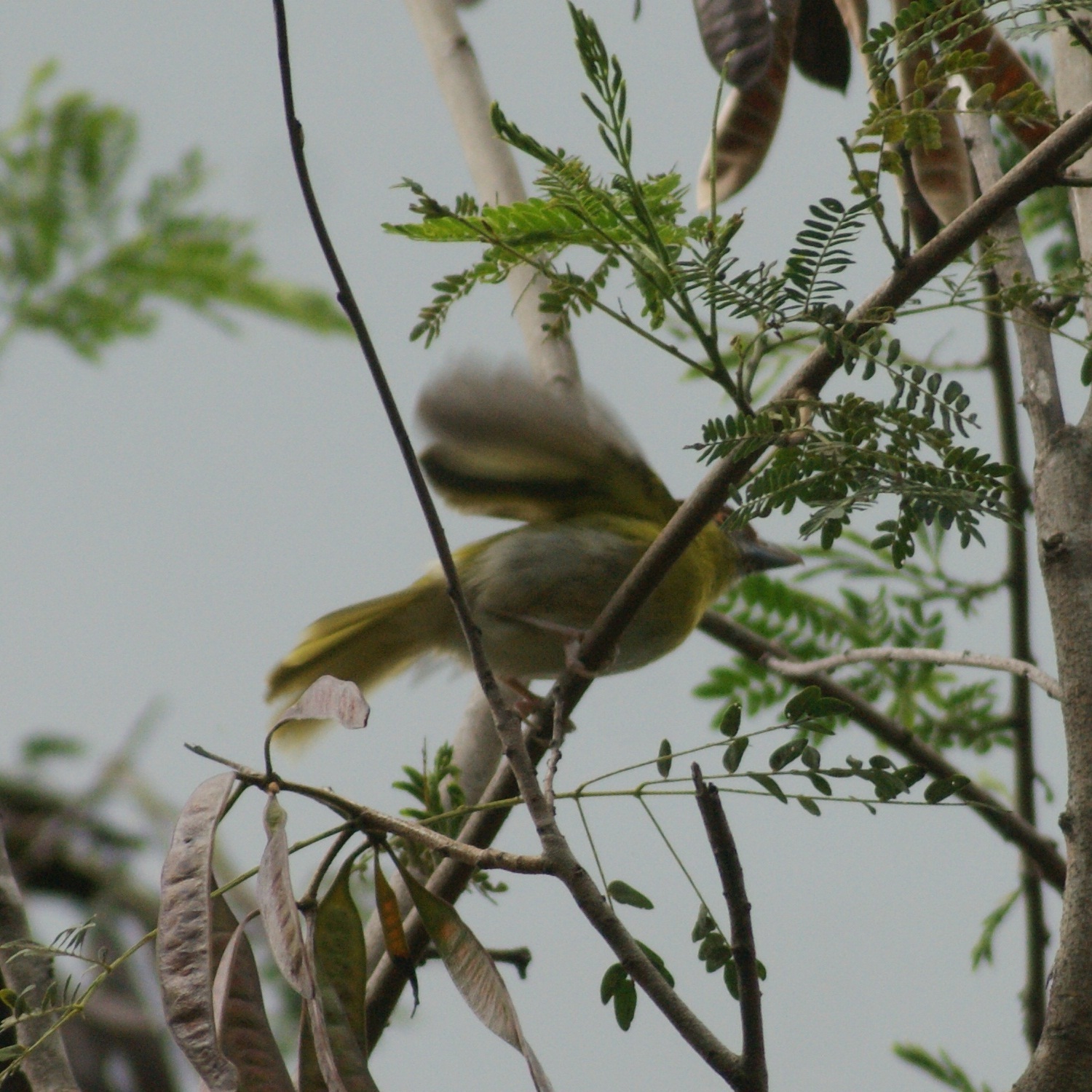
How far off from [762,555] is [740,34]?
167 cm

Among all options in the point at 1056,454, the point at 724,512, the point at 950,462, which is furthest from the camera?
the point at 724,512

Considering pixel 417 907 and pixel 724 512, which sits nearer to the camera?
pixel 417 907

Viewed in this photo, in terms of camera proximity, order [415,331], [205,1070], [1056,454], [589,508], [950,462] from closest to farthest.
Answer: [205,1070], [950,462], [1056,454], [415,331], [589,508]

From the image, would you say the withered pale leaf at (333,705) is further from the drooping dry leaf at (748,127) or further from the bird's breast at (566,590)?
the bird's breast at (566,590)

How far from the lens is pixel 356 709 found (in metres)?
1.09

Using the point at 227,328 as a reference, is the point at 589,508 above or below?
below

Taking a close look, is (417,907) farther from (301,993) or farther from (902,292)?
(902,292)

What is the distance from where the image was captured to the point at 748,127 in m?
1.91

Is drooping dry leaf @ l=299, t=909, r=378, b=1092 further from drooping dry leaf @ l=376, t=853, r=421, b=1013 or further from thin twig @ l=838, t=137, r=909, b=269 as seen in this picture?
thin twig @ l=838, t=137, r=909, b=269

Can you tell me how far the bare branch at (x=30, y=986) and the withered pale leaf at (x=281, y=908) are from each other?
9.2 inches

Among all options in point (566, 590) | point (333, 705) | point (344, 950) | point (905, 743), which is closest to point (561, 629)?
point (566, 590)

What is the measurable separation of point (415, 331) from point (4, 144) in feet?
7.05

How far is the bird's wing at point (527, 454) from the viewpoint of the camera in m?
1.86

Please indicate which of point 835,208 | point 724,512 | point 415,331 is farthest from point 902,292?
point 724,512
